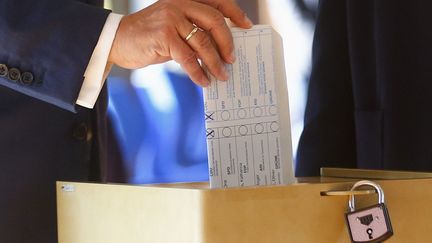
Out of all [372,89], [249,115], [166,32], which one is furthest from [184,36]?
[372,89]

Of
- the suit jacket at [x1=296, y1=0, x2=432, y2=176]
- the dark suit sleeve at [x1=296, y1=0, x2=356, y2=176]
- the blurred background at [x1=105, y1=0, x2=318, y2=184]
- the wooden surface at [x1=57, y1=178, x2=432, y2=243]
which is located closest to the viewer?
the wooden surface at [x1=57, y1=178, x2=432, y2=243]

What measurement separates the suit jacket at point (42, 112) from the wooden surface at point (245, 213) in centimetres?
16

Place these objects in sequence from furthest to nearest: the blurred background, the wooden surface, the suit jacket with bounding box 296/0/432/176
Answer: the blurred background, the suit jacket with bounding box 296/0/432/176, the wooden surface

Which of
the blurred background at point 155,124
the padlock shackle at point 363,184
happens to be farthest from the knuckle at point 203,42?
the blurred background at point 155,124

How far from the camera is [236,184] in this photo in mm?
823

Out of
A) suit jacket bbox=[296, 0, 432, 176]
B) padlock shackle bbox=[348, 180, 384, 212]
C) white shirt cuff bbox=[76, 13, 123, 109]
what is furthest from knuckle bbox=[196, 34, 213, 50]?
suit jacket bbox=[296, 0, 432, 176]

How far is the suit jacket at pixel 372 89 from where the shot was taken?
1.16 metres

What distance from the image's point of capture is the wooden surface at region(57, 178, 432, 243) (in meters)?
0.72

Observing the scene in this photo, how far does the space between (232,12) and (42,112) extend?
0.35 metres

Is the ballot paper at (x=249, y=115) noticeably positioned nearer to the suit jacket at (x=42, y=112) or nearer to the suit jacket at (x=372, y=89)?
the suit jacket at (x=42, y=112)

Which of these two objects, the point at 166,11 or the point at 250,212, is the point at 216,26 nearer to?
the point at 166,11

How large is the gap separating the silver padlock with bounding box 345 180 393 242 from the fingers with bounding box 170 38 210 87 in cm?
24

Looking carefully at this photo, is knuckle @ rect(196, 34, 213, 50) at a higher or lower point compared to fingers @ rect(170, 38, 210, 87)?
higher

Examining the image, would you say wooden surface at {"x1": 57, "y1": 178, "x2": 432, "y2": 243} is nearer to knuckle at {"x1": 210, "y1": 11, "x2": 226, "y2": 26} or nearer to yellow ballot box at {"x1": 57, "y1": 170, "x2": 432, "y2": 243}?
yellow ballot box at {"x1": 57, "y1": 170, "x2": 432, "y2": 243}
